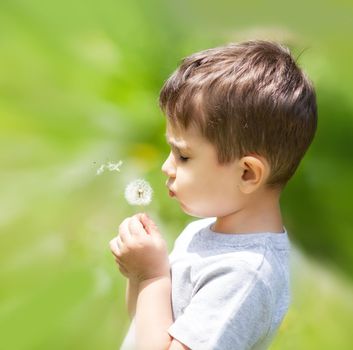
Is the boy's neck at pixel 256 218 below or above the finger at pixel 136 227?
below

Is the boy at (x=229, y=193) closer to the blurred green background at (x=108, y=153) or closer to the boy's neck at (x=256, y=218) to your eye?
the boy's neck at (x=256, y=218)

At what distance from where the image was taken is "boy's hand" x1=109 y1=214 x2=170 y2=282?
2.53 feet

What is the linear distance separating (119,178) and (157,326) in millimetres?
531

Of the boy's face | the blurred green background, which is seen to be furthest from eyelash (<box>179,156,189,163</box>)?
the blurred green background

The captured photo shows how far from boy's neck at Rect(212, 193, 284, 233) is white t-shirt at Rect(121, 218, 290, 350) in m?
0.01

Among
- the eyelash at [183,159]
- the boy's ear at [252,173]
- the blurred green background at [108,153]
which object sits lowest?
the blurred green background at [108,153]

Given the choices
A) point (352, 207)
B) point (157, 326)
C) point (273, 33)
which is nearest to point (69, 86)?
point (273, 33)

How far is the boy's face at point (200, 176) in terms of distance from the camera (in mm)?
745

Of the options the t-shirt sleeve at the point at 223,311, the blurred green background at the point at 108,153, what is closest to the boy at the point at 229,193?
the t-shirt sleeve at the point at 223,311

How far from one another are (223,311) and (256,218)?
111 mm

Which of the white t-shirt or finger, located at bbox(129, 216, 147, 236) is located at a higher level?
finger, located at bbox(129, 216, 147, 236)

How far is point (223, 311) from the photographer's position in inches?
27.5

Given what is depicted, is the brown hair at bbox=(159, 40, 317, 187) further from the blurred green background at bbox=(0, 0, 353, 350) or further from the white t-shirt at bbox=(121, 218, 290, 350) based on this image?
the blurred green background at bbox=(0, 0, 353, 350)

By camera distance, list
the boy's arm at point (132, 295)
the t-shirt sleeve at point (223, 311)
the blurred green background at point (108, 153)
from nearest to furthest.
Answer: the t-shirt sleeve at point (223, 311) → the boy's arm at point (132, 295) → the blurred green background at point (108, 153)
